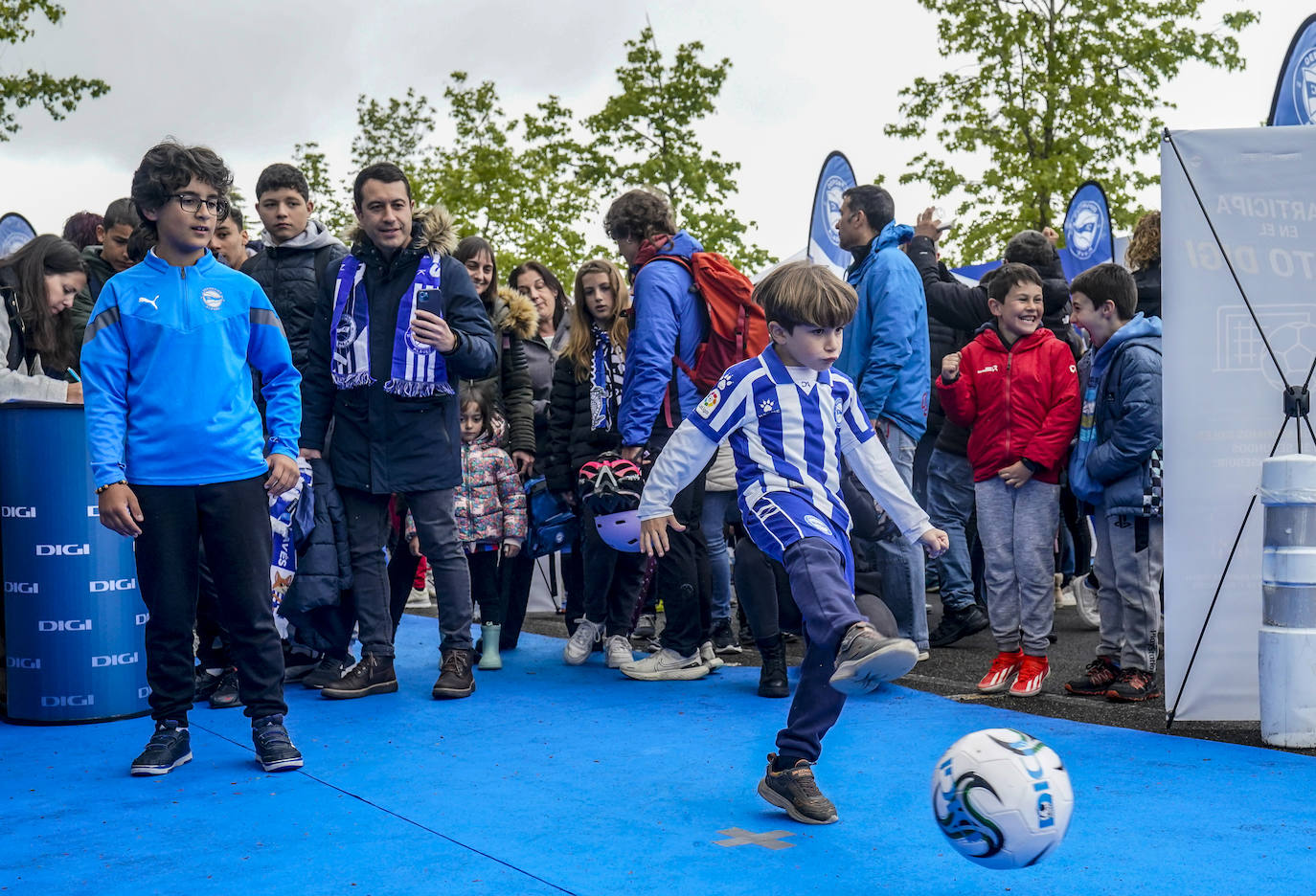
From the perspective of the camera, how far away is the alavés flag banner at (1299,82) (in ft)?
27.0

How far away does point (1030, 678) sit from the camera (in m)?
5.66

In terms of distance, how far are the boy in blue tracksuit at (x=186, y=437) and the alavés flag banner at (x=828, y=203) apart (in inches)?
320

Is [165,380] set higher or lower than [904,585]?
higher

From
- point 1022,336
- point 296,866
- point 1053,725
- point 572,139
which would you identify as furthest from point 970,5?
point 296,866

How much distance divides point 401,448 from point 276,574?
2.52ft

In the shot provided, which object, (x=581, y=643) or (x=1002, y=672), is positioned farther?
(x=581, y=643)

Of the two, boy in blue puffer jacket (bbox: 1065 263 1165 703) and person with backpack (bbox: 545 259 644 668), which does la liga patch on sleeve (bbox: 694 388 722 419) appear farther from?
person with backpack (bbox: 545 259 644 668)

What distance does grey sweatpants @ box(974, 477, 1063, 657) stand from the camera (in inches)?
223

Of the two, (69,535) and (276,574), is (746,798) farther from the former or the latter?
(69,535)

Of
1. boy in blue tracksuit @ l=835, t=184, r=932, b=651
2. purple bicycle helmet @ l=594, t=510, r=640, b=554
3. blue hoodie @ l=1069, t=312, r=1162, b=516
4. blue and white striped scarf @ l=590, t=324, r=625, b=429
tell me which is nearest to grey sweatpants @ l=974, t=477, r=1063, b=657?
blue hoodie @ l=1069, t=312, r=1162, b=516

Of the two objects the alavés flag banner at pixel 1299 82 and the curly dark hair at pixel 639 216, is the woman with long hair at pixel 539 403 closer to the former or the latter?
the curly dark hair at pixel 639 216

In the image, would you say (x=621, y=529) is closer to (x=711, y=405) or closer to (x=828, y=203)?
(x=711, y=405)

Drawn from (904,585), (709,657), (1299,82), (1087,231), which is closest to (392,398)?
(709,657)

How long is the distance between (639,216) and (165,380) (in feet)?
8.32
